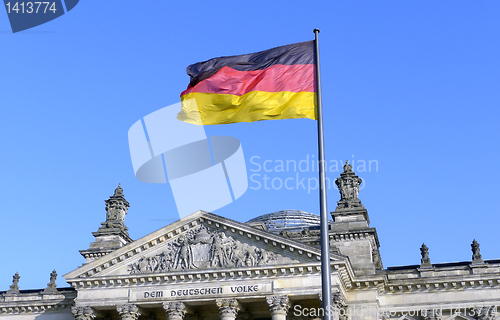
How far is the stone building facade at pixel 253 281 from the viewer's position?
38.8 meters

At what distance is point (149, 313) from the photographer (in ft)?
141

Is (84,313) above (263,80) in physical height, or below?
below

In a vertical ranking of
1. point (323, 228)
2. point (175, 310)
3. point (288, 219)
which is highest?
point (288, 219)

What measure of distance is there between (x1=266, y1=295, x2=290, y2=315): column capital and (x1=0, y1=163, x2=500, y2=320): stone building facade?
65 mm

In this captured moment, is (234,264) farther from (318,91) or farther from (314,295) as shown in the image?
(318,91)

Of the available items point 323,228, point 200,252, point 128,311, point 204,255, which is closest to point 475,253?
point 204,255

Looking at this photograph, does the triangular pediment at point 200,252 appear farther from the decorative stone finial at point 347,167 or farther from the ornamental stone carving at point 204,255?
the decorative stone finial at point 347,167

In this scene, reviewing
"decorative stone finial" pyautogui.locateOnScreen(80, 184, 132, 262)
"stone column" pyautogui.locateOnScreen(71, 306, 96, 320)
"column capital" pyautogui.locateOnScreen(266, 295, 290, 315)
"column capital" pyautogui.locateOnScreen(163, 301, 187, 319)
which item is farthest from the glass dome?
"stone column" pyautogui.locateOnScreen(71, 306, 96, 320)

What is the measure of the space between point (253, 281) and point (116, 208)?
1683 centimetres

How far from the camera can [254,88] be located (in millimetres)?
23094

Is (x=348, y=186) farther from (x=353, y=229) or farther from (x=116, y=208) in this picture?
(x=116, y=208)

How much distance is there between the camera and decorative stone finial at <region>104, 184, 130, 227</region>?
5022 cm

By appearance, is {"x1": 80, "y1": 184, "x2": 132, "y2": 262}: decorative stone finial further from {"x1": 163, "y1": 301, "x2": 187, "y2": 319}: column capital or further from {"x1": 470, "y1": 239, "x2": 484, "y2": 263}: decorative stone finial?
{"x1": 470, "y1": 239, "x2": 484, "y2": 263}: decorative stone finial

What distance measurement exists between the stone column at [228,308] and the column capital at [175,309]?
2456 mm
